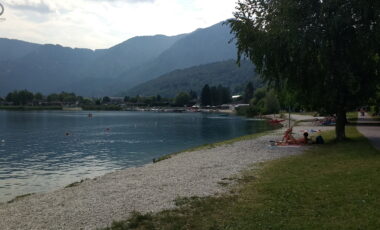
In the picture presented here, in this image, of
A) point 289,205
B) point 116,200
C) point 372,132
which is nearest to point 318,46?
point 372,132

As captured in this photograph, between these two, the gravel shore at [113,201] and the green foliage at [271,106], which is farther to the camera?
the green foliage at [271,106]

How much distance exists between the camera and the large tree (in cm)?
2661

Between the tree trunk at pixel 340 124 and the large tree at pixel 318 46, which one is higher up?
the large tree at pixel 318 46

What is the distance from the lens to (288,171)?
1862 centimetres

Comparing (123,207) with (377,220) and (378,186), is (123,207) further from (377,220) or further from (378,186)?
(378,186)

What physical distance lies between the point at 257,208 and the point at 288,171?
23.7 ft

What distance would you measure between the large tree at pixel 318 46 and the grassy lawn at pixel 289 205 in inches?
454

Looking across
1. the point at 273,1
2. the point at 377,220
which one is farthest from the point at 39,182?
the point at 377,220

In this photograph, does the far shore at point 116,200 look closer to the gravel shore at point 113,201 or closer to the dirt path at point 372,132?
the gravel shore at point 113,201

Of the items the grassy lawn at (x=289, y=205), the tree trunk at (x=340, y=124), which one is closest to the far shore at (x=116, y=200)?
the grassy lawn at (x=289, y=205)

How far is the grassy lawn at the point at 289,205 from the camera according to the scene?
34.1ft

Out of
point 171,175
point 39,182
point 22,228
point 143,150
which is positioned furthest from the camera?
point 143,150

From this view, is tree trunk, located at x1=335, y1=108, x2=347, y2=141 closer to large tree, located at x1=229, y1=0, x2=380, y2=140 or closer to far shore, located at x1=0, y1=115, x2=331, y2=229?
large tree, located at x1=229, y1=0, x2=380, y2=140

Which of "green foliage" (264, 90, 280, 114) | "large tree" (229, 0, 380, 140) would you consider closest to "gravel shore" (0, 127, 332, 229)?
"large tree" (229, 0, 380, 140)
